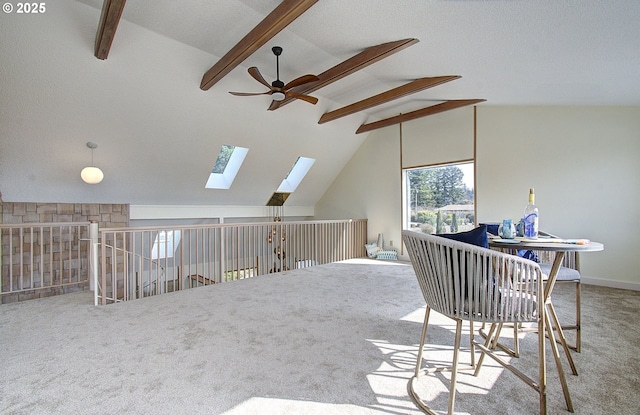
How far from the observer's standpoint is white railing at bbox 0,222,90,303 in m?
4.50

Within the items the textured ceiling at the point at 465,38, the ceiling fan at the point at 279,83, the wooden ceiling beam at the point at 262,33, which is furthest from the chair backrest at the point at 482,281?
the ceiling fan at the point at 279,83

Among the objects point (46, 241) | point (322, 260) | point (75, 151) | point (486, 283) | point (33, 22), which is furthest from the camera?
point (322, 260)

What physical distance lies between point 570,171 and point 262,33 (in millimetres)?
4700

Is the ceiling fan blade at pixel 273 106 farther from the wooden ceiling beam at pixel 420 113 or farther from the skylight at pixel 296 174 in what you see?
the wooden ceiling beam at pixel 420 113

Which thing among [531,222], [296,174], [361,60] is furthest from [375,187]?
[531,222]

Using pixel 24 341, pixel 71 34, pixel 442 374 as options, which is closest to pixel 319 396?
pixel 442 374

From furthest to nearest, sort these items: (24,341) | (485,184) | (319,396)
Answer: (485,184) → (24,341) → (319,396)

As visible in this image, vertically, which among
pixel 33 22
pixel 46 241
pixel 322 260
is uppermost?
pixel 33 22

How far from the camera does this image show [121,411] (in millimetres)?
1631

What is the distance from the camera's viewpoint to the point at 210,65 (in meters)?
4.04

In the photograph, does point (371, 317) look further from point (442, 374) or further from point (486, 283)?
point (486, 283)

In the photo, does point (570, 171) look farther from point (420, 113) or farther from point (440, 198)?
point (420, 113)

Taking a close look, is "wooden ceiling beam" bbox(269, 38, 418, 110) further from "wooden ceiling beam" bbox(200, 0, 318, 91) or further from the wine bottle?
the wine bottle

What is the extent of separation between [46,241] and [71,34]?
348 centimetres
